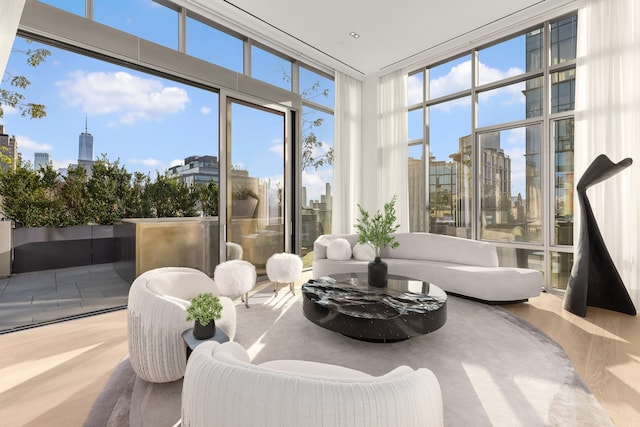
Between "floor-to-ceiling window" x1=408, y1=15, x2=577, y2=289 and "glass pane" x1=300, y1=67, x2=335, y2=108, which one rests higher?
"glass pane" x1=300, y1=67, x2=335, y2=108

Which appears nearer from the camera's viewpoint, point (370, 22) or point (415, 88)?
point (370, 22)

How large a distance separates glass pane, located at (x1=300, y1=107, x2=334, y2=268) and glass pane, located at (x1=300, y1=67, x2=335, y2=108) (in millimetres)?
225

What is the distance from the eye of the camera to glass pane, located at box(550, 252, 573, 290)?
3999 mm

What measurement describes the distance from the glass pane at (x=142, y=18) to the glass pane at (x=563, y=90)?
16.4 feet

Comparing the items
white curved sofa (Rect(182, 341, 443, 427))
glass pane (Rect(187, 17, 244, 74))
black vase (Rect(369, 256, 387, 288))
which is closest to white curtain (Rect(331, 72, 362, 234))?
glass pane (Rect(187, 17, 244, 74))

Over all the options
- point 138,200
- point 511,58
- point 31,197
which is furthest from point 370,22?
point 31,197

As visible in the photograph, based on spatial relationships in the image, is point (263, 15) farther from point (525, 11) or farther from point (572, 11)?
point (572, 11)

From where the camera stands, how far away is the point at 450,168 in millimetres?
5188

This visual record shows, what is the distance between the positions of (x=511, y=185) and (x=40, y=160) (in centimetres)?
721

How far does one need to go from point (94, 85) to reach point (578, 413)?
6.98m

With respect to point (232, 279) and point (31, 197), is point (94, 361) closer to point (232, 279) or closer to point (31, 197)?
point (232, 279)

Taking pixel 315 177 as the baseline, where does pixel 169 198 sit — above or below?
below

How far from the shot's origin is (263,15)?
4000 mm

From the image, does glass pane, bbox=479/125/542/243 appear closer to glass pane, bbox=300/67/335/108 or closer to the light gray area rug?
the light gray area rug
